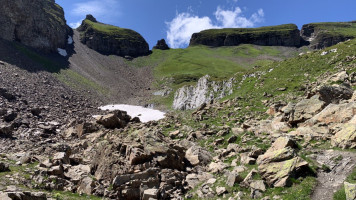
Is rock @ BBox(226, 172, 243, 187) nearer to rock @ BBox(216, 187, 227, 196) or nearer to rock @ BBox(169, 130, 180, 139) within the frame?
rock @ BBox(216, 187, 227, 196)

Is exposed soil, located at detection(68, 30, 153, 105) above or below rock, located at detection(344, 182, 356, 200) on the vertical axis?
above

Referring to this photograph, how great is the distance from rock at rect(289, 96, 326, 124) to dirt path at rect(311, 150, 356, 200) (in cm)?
733

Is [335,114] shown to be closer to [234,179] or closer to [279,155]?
[279,155]

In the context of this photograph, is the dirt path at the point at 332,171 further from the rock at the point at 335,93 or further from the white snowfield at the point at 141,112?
the white snowfield at the point at 141,112

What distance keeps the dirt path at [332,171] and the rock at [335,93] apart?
952 centimetres

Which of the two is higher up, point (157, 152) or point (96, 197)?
point (157, 152)

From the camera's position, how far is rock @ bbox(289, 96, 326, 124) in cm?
2448

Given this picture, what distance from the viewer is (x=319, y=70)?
45312 millimetres

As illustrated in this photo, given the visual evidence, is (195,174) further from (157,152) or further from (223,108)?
(223,108)

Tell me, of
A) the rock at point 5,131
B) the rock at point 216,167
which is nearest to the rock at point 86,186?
the rock at point 216,167

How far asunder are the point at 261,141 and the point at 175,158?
27.5ft

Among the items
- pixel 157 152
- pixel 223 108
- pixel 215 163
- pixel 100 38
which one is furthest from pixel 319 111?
pixel 100 38

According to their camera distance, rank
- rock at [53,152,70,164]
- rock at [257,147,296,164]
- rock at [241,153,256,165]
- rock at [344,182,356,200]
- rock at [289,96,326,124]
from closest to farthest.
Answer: rock at [344,182,356,200]
rock at [257,147,296,164]
rock at [241,153,256,165]
rock at [53,152,70,164]
rock at [289,96,326,124]

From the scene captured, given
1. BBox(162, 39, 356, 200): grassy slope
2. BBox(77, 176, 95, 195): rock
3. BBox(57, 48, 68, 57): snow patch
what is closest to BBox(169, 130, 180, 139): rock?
BBox(162, 39, 356, 200): grassy slope
